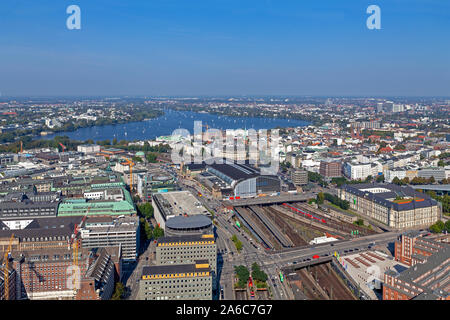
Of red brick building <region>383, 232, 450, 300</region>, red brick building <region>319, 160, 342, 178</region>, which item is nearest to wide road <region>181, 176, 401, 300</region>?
red brick building <region>383, 232, 450, 300</region>

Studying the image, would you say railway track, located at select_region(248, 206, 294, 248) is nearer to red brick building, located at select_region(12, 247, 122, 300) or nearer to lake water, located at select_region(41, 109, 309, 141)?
red brick building, located at select_region(12, 247, 122, 300)

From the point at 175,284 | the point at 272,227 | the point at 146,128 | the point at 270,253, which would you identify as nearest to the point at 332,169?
the point at 272,227

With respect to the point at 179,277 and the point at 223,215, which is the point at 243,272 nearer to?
the point at 179,277

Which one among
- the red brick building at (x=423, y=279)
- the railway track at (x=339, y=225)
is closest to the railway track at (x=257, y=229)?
the railway track at (x=339, y=225)

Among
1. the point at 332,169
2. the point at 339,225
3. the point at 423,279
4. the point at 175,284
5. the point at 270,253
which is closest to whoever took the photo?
the point at 175,284

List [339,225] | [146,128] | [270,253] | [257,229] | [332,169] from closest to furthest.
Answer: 1. [270,253]
2. [257,229]
3. [339,225]
4. [332,169]
5. [146,128]

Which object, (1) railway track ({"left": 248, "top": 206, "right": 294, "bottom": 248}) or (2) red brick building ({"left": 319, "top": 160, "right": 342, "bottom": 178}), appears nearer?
(1) railway track ({"left": 248, "top": 206, "right": 294, "bottom": 248})

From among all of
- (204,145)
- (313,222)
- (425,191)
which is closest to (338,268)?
(313,222)

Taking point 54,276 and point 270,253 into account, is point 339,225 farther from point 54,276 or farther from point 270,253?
point 54,276

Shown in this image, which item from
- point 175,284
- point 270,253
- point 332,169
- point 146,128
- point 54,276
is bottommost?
point 270,253

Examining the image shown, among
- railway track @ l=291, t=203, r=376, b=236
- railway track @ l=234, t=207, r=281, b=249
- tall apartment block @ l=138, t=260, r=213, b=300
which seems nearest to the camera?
tall apartment block @ l=138, t=260, r=213, b=300
